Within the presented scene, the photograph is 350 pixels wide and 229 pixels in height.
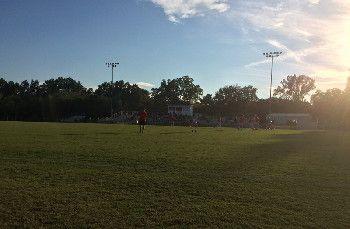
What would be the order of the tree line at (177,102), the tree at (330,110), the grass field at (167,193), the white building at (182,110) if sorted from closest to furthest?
the grass field at (167,193)
the tree at (330,110)
the tree line at (177,102)
the white building at (182,110)

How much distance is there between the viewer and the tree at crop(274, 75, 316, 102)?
151250 mm

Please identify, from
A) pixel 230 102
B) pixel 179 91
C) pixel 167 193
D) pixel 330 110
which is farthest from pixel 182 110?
pixel 167 193

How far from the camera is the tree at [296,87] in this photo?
151250 millimetres

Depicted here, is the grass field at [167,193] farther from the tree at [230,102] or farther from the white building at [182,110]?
the white building at [182,110]

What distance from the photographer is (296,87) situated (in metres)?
153

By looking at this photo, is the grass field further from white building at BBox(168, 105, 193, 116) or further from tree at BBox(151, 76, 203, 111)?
tree at BBox(151, 76, 203, 111)

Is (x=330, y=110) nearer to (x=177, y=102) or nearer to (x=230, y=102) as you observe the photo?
(x=230, y=102)

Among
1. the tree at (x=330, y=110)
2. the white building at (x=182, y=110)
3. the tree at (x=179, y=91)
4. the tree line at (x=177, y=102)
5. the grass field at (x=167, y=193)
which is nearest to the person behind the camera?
the grass field at (x=167, y=193)

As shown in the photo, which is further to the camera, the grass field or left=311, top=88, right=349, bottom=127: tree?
left=311, top=88, right=349, bottom=127: tree

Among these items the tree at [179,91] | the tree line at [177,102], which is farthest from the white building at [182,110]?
the tree at [179,91]

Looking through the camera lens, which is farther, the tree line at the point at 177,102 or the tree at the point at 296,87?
the tree at the point at 296,87

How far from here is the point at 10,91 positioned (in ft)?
536

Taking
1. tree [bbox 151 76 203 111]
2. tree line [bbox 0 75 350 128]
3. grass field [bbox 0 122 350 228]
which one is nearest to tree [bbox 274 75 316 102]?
tree line [bbox 0 75 350 128]

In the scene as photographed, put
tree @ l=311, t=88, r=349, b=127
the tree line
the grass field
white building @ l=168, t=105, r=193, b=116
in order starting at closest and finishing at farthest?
the grass field < tree @ l=311, t=88, r=349, b=127 < the tree line < white building @ l=168, t=105, r=193, b=116
